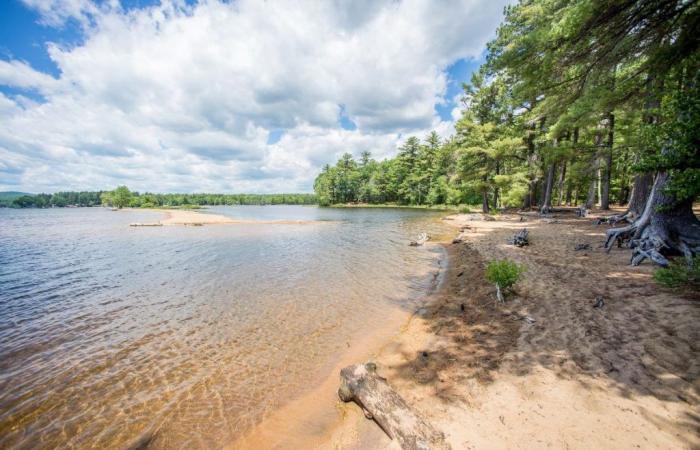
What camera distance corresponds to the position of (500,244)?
47.8 ft

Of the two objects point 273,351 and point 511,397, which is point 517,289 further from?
point 273,351

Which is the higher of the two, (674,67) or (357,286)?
(674,67)

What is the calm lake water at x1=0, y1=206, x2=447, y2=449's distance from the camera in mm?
4531

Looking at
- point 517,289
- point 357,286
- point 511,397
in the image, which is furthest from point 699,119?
point 357,286

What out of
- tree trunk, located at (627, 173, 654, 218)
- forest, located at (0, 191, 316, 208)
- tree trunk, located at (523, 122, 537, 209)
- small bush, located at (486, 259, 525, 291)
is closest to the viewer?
small bush, located at (486, 259, 525, 291)

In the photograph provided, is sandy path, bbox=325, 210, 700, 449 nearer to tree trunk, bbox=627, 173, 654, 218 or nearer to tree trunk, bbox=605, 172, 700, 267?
tree trunk, bbox=605, 172, 700, 267

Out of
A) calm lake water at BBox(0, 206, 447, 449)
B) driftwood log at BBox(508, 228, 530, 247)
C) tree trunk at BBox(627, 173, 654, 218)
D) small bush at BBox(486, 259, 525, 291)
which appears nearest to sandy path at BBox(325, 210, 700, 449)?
small bush at BBox(486, 259, 525, 291)

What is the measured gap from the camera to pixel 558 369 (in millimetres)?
4320

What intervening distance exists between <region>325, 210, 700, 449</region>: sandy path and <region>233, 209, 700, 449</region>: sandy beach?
0.02 metres

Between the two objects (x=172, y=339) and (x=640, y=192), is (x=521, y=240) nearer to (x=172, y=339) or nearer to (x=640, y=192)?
(x=640, y=192)

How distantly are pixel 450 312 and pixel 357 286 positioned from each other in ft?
13.3

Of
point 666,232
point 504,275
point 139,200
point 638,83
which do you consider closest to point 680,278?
point 504,275

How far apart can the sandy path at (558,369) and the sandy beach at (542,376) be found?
16 mm

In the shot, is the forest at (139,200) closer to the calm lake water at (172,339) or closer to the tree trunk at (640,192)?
the calm lake water at (172,339)
